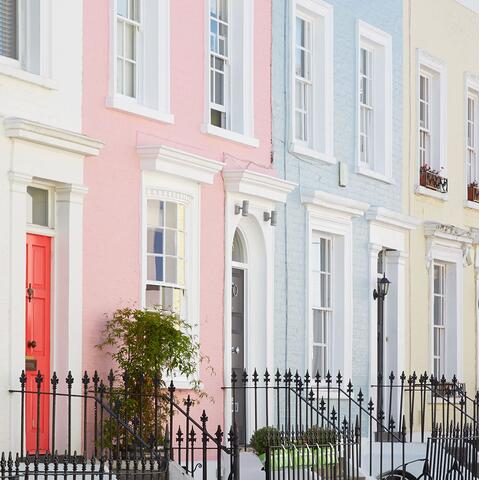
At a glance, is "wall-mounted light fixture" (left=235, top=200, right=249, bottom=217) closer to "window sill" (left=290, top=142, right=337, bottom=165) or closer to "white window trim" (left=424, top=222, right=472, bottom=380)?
"window sill" (left=290, top=142, right=337, bottom=165)

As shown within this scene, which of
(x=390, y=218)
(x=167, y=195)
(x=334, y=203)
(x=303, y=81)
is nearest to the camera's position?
(x=167, y=195)

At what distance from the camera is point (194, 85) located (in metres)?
18.5

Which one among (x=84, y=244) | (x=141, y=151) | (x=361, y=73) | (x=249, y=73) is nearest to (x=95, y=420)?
(x=84, y=244)

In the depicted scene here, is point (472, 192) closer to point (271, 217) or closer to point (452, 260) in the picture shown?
point (452, 260)

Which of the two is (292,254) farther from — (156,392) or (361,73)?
(156,392)

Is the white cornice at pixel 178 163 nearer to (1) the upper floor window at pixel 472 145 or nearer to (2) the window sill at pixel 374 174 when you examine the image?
(2) the window sill at pixel 374 174

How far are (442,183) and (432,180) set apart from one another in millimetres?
336

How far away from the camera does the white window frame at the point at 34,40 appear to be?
51.4ft

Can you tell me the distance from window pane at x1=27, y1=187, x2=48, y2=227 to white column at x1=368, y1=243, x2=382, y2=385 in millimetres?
7843

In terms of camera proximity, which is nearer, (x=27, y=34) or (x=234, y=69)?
(x=27, y=34)

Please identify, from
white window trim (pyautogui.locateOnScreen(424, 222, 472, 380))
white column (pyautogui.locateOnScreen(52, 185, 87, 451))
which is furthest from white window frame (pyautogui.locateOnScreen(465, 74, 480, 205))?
white column (pyautogui.locateOnScreen(52, 185, 87, 451))

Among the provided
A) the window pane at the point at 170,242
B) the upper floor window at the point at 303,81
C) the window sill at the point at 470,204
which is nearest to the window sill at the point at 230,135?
the window pane at the point at 170,242

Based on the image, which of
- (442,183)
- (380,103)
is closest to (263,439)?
(380,103)

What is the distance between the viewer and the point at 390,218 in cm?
2314
